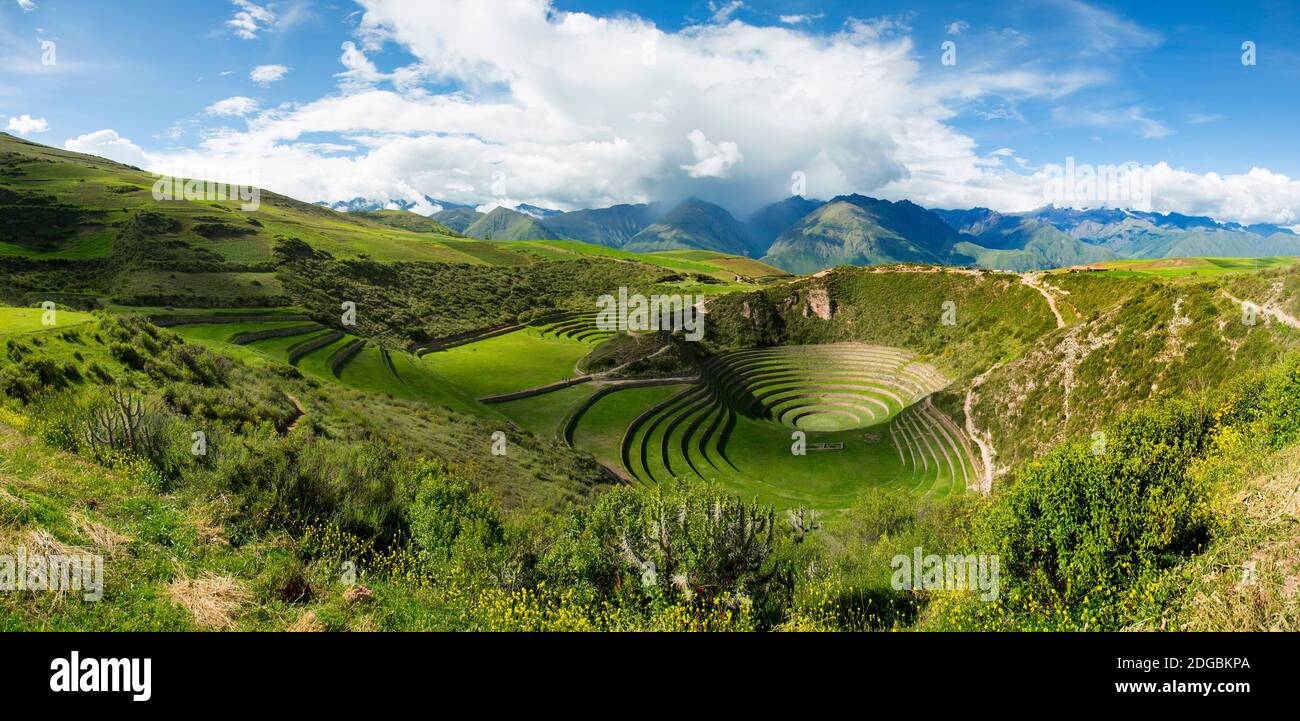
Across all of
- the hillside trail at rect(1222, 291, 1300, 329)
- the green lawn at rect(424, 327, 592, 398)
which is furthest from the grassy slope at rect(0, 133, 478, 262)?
the hillside trail at rect(1222, 291, 1300, 329)

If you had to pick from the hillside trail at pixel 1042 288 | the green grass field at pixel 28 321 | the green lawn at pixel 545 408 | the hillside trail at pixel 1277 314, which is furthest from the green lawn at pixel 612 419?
the hillside trail at pixel 1277 314

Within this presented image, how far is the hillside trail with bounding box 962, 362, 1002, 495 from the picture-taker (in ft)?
139

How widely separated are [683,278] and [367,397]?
116850mm

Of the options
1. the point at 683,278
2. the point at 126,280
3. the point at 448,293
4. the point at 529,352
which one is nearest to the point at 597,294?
the point at 683,278

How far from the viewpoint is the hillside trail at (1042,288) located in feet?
205

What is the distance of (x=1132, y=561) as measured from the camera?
1300 centimetres

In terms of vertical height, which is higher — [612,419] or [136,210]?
[136,210]

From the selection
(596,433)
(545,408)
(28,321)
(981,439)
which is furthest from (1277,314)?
(28,321)

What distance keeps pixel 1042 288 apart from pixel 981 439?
122ft

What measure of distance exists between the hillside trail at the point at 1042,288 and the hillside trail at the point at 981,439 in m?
14.2

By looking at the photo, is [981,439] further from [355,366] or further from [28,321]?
[28,321]

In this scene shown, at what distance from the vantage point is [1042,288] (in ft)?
233
